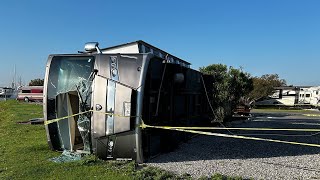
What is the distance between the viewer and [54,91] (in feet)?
31.7

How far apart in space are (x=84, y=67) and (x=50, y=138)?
224 cm

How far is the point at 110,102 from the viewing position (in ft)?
29.1

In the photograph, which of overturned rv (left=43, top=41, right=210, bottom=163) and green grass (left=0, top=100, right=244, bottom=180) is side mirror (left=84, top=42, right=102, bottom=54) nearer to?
overturned rv (left=43, top=41, right=210, bottom=163)

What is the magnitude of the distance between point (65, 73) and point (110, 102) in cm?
170

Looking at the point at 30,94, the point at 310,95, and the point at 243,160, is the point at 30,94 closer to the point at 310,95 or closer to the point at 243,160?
the point at 310,95

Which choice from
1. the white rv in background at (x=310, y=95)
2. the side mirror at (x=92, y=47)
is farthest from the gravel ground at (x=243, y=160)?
the white rv in background at (x=310, y=95)

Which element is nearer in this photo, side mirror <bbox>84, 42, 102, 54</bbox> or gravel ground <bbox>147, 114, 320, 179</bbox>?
gravel ground <bbox>147, 114, 320, 179</bbox>

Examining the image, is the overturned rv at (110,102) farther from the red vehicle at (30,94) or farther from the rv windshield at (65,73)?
the red vehicle at (30,94)

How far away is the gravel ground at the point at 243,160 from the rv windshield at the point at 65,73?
2.94 metres

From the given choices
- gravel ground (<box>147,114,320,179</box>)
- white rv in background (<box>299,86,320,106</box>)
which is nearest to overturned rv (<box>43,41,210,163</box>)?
gravel ground (<box>147,114,320,179</box>)

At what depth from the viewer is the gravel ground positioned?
26.0 feet

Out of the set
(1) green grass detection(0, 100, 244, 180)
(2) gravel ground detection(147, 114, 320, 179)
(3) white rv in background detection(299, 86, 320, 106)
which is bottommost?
(2) gravel ground detection(147, 114, 320, 179)

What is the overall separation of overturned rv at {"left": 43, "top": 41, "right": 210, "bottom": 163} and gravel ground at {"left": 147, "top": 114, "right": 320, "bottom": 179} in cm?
73

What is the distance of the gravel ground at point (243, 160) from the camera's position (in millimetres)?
7932
